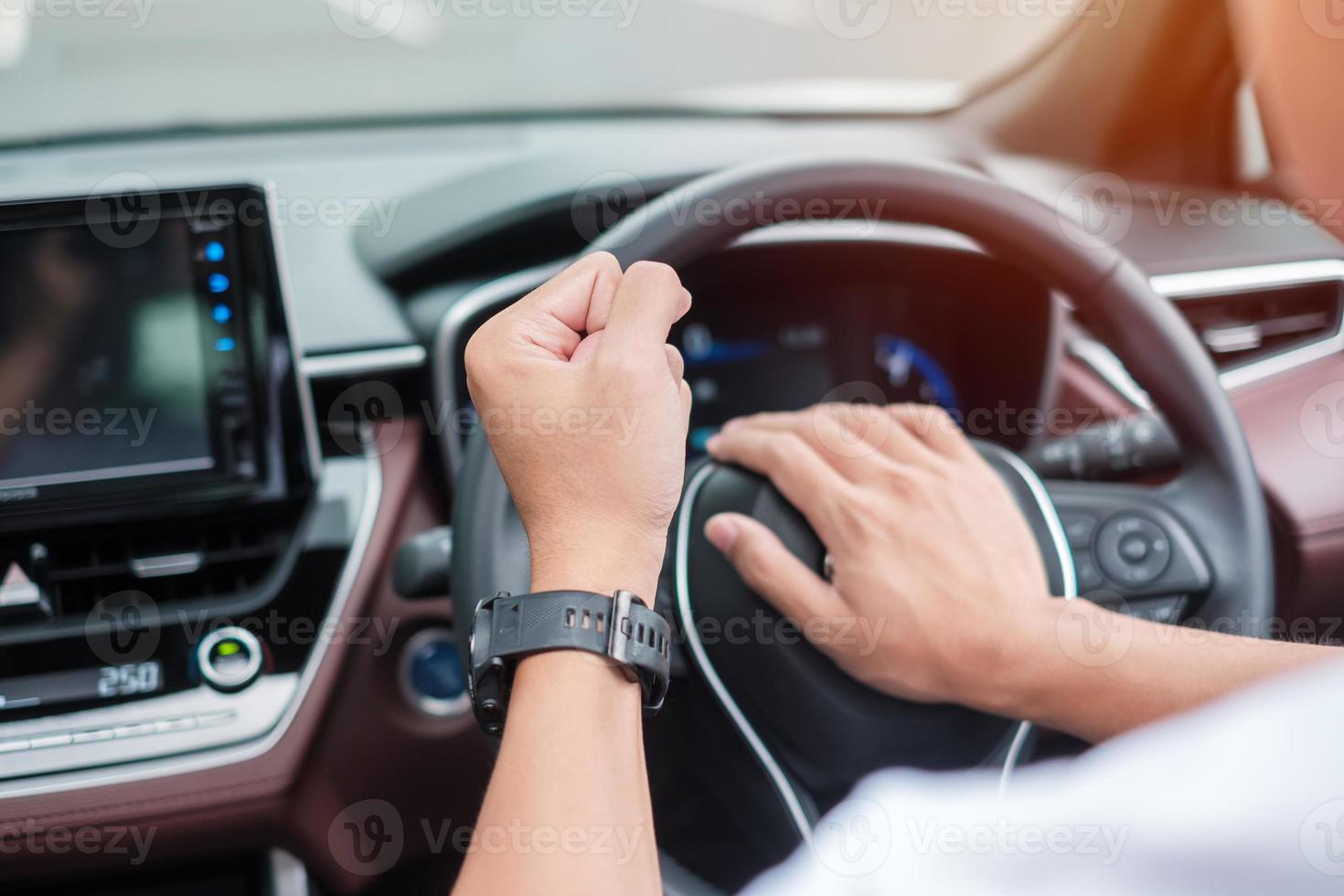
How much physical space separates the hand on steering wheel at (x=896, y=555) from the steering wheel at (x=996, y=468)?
3 centimetres

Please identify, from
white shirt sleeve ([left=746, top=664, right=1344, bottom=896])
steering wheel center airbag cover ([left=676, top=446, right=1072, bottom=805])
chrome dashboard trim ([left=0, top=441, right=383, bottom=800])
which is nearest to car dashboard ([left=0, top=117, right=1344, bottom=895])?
chrome dashboard trim ([left=0, top=441, right=383, bottom=800])

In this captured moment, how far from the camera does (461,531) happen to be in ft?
2.73

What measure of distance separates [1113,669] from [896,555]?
0.60 feet

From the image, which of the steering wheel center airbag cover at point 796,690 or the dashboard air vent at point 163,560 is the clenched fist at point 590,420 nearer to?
the steering wheel center airbag cover at point 796,690

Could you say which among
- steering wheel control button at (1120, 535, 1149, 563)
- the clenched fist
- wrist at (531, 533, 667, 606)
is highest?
the clenched fist

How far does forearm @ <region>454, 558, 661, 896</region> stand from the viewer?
1.72 feet

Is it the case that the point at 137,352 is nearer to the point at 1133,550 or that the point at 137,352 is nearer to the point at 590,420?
the point at 590,420

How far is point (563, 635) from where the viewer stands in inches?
23.0

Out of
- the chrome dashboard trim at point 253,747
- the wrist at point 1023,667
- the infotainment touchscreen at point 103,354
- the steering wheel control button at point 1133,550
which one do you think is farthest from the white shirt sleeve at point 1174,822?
the infotainment touchscreen at point 103,354

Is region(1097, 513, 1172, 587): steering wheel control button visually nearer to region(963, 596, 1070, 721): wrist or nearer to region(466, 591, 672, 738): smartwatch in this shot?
region(963, 596, 1070, 721): wrist

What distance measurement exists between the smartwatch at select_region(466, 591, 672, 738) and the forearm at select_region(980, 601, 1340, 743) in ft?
1.09

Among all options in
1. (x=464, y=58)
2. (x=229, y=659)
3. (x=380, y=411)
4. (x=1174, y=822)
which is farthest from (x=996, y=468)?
(x=464, y=58)

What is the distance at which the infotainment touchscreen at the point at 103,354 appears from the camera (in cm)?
98

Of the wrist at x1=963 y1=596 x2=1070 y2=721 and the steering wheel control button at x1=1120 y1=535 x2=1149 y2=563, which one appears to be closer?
the wrist at x1=963 y1=596 x2=1070 y2=721
